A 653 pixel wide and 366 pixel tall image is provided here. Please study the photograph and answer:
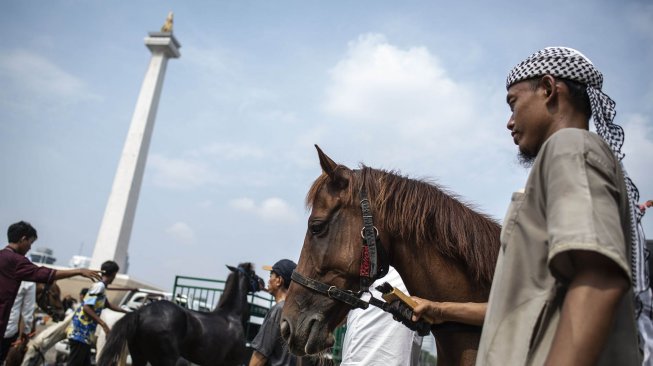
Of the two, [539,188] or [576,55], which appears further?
[576,55]

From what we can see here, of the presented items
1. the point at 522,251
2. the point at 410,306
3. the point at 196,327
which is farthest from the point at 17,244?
the point at 522,251

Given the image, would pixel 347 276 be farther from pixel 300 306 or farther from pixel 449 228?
pixel 449 228

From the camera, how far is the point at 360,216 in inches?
96.3

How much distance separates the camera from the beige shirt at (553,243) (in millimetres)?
1063

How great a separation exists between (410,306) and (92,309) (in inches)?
300

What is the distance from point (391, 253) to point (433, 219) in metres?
0.26

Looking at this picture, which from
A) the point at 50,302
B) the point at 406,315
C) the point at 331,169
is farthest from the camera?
the point at 50,302

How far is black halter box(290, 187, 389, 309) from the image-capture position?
2.33 m

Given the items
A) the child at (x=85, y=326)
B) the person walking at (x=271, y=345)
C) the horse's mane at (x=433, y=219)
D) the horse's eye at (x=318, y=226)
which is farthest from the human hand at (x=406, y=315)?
the child at (x=85, y=326)

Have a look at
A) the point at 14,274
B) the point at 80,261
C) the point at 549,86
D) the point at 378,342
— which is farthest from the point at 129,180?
the point at 549,86

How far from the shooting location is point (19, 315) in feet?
24.3

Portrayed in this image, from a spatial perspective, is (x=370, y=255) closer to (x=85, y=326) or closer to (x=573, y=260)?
(x=573, y=260)

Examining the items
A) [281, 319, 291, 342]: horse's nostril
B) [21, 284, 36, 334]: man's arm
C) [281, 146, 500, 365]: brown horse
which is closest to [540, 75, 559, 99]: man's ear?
[281, 146, 500, 365]: brown horse

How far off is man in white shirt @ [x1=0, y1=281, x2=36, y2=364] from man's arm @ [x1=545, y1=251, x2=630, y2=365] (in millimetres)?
7709
